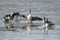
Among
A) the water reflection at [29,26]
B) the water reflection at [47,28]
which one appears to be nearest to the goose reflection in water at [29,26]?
the water reflection at [29,26]

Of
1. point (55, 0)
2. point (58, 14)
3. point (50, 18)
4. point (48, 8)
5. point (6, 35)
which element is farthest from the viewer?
point (55, 0)

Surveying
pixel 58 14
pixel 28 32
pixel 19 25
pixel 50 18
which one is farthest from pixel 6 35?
pixel 58 14

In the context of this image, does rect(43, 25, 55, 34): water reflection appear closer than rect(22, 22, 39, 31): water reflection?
Yes

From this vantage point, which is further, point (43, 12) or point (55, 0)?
point (55, 0)

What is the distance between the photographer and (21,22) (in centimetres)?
1071

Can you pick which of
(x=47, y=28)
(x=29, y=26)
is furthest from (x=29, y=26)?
(x=47, y=28)

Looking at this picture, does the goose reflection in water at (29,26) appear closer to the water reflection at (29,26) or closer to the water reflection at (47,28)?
the water reflection at (29,26)

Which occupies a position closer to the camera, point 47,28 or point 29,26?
point 47,28

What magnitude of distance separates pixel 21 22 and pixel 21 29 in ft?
3.68

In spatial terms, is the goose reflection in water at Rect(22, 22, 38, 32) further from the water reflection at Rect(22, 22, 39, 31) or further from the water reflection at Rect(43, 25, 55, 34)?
the water reflection at Rect(43, 25, 55, 34)

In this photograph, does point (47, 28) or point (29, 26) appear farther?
point (29, 26)

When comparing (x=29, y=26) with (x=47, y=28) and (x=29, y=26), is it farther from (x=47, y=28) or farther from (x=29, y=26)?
(x=47, y=28)

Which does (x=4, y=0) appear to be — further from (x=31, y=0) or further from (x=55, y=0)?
(x=55, y=0)

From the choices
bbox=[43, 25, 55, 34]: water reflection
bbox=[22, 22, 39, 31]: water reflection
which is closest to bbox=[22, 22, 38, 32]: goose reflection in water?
bbox=[22, 22, 39, 31]: water reflection
